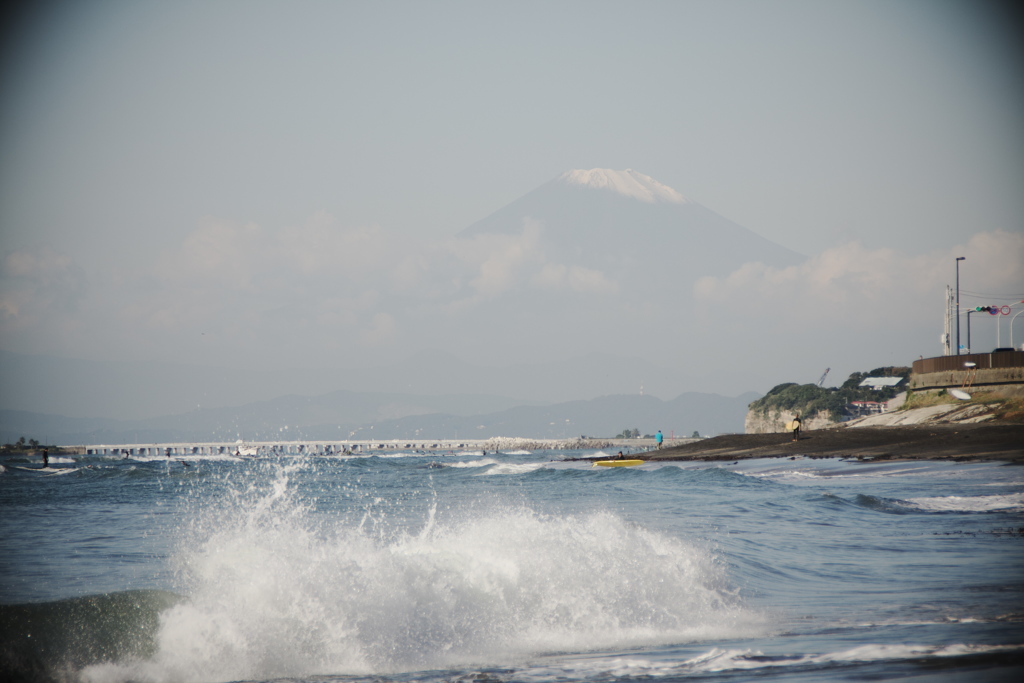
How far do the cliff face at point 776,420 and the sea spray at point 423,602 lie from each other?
115 meters

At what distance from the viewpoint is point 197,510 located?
24.2 m

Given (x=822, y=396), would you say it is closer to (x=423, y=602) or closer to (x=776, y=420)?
(x=776, y=420)

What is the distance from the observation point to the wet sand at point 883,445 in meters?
36.2

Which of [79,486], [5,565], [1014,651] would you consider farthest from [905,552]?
[79,486]

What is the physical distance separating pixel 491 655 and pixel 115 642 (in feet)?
15.1

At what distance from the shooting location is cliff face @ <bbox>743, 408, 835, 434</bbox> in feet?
397

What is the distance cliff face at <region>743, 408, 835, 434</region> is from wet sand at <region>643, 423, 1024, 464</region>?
6212 centimetres

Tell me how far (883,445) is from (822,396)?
86521mm

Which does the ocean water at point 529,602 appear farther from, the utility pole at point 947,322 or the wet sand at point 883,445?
the utility pole at point 947,322

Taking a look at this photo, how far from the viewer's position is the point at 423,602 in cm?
1077

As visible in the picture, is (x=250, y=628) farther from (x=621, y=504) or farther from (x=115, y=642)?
(x=621, y=504)

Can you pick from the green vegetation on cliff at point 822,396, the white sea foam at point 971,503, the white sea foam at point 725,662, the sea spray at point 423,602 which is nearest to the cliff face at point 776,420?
the green vegetation on cliff at point 822,396

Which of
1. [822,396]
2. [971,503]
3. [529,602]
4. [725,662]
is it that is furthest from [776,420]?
[725,662]

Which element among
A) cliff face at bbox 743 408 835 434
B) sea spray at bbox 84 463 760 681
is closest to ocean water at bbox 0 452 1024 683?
sea spray at bbox 84 463 760 681
